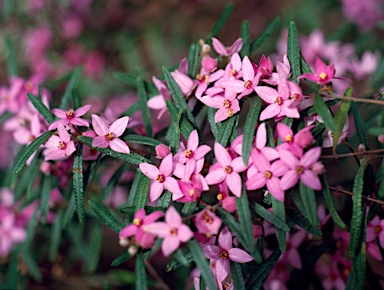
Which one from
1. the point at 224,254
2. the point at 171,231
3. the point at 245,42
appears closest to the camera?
the point at 171,231

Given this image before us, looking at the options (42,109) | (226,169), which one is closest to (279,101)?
(226,169)

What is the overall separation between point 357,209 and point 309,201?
0.13 meters

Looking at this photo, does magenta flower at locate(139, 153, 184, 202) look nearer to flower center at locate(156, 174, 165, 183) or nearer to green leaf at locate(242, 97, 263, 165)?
flower center at locate(156, 174, 165, 183)

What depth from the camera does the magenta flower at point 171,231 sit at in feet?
2.81

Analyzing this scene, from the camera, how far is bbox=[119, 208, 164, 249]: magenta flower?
891mm

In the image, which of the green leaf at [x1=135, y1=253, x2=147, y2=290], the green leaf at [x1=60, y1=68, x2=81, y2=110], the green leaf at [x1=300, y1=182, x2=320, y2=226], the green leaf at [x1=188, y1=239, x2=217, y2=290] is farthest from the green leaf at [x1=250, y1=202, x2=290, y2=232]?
the green leaf at [x1=60, y1=68, x2=81, y2=110]

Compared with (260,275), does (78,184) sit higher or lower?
higher

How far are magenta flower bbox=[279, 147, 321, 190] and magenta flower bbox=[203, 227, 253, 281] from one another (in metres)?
0.18

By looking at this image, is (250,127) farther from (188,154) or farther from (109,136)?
(109,136)

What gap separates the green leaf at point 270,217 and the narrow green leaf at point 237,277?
0.14 m

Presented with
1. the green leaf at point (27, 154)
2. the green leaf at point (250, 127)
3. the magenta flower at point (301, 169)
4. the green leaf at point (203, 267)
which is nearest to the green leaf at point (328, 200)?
the magenta flower at point (301, 169)

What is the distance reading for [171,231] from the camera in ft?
2.85

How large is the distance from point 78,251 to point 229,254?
97 centimetres

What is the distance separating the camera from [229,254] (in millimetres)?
972
